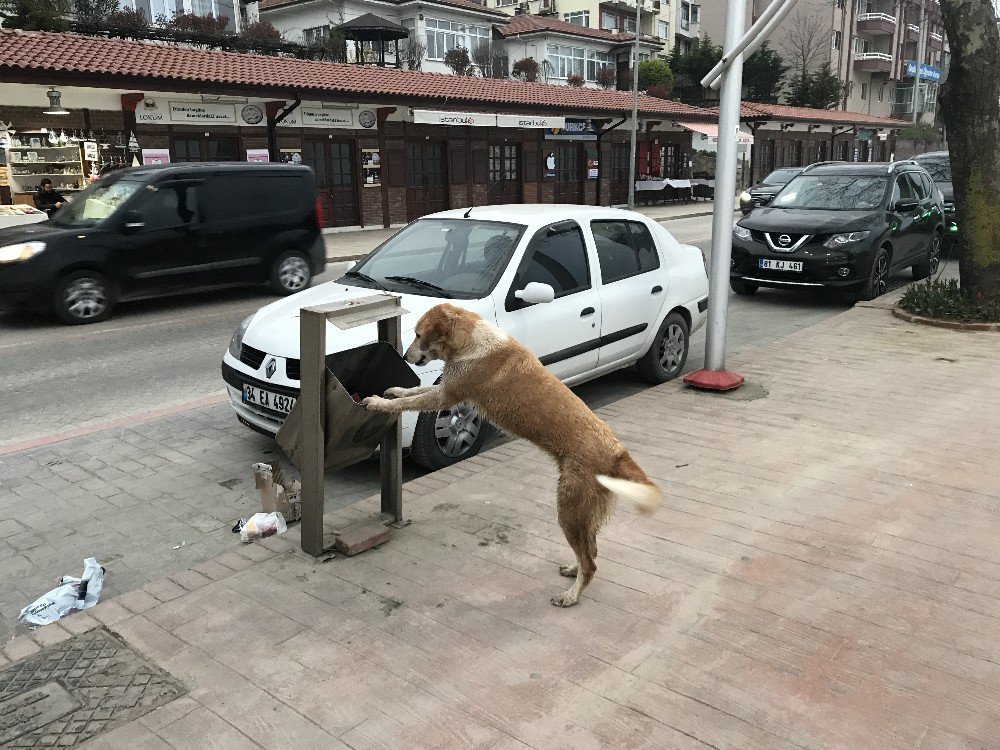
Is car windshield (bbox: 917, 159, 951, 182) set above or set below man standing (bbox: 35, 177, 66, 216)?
above

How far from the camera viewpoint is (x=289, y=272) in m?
12.9

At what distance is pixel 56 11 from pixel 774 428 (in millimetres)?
26287

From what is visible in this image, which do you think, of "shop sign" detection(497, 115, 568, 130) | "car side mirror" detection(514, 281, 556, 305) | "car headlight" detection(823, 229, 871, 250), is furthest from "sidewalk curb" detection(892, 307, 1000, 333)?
"shop sign" detection(497, 115, 568, 130)

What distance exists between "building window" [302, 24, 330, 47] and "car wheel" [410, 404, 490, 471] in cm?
3581

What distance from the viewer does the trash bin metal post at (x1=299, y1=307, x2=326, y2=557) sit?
12.4 feet

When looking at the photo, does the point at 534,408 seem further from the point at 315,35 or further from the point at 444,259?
the point at 315,35

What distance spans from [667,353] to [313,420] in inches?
174

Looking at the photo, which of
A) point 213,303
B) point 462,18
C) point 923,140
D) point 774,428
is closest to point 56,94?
point 213,303

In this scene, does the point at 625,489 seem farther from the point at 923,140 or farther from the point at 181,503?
the point at 923,140

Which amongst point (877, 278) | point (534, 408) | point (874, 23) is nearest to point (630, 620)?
point (534, 408)

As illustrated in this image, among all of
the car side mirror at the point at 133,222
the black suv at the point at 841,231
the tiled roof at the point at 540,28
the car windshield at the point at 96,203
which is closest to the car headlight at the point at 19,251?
the car windshield at the point at 96,203

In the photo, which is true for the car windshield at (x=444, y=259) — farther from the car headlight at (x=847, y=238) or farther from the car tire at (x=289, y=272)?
the car headlight at (x=847, y=238)

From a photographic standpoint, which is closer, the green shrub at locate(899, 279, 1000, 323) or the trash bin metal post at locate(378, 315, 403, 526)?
the trash bin metal post at locate(378, 315, 403, 526)

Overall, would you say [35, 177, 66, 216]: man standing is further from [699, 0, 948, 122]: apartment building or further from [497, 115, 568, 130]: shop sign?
[699, 0, 948, 122]: apartment building
